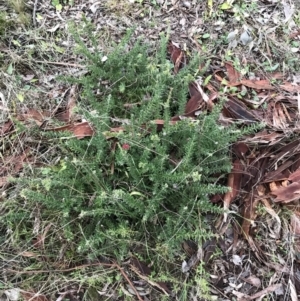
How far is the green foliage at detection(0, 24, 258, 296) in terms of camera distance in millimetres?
2248

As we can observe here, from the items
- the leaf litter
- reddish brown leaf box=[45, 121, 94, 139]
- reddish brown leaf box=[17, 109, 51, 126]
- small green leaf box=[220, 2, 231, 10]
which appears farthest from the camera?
small green leaf box=[220, 2, 231, 10]

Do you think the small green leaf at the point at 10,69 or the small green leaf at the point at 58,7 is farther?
the small green leaf at the point at 58,7

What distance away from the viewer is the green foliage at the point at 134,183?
2248 mm

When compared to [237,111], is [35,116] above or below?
below

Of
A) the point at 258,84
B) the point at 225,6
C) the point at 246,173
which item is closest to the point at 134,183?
the point at 246,173

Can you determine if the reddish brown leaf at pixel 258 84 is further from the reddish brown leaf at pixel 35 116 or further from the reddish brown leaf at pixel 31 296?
the reddish brown leaf at pixel 31 296

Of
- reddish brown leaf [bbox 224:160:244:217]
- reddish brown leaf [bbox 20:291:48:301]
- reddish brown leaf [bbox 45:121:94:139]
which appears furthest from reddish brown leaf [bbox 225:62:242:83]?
reddish brown leaf [bbox 20:291:48:301]

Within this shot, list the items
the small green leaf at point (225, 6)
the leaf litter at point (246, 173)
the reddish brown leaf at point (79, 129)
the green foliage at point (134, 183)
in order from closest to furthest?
the green foliage at point (134, 183), the leaf litter at point (246, 173), the reddish brown leaf at point (79, 129), the small green leaf at point (225, 6)

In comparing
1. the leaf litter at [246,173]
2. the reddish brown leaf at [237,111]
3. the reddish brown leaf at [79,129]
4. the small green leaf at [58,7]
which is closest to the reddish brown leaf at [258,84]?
the leaf litter at [246,173]

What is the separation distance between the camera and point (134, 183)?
2340 millimetres

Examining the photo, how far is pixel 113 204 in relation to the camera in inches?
89.6

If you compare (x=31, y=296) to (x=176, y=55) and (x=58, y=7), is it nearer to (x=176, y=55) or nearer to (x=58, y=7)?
(x=176, y=55)

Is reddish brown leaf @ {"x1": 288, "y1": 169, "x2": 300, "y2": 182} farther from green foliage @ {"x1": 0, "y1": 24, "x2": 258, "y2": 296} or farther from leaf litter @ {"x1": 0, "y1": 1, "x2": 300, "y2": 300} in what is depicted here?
green foliage @ {"x1": 0, "y1": 24, "x2": 258, "y2": 296}

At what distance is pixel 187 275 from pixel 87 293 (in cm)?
56
